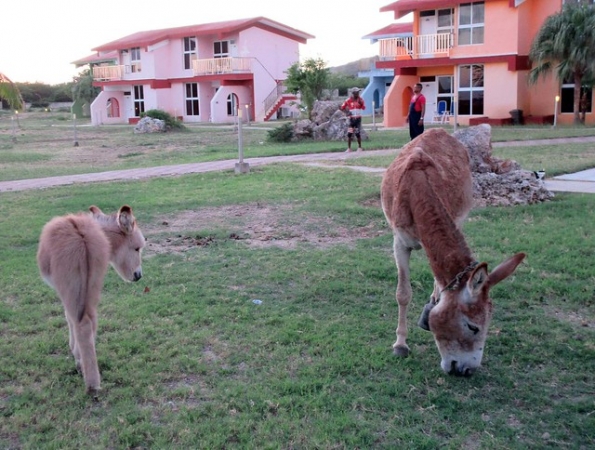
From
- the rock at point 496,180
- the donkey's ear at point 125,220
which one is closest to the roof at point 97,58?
the rock at point 496,180

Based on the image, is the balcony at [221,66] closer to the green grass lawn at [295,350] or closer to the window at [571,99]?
the window at [571,99]

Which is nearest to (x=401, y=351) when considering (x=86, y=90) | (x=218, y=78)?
(x=218, y=78)

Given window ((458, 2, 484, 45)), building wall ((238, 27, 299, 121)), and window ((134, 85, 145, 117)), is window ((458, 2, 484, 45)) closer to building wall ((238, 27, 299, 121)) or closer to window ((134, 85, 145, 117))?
building wall ((238, 27, 299, 121))

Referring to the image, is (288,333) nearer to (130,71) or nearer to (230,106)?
(230,106)

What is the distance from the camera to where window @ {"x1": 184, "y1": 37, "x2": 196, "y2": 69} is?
161 ft

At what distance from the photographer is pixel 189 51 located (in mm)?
49250

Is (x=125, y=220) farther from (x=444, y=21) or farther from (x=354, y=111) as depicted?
(x=444, y=21)

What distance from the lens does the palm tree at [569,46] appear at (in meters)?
26.6

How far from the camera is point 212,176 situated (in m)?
15.0

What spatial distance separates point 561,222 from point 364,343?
4935 millimetres

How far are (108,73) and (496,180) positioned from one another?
4733 cm

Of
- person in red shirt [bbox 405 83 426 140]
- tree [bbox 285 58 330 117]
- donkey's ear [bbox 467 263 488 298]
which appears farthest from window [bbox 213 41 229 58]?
donkey's ear [bbox 467 263 488 298]

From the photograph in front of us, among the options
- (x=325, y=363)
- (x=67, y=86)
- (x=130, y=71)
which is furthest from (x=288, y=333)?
(x=67, y=86)

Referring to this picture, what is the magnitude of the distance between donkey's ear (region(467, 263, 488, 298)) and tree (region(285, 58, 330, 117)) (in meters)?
30.8
